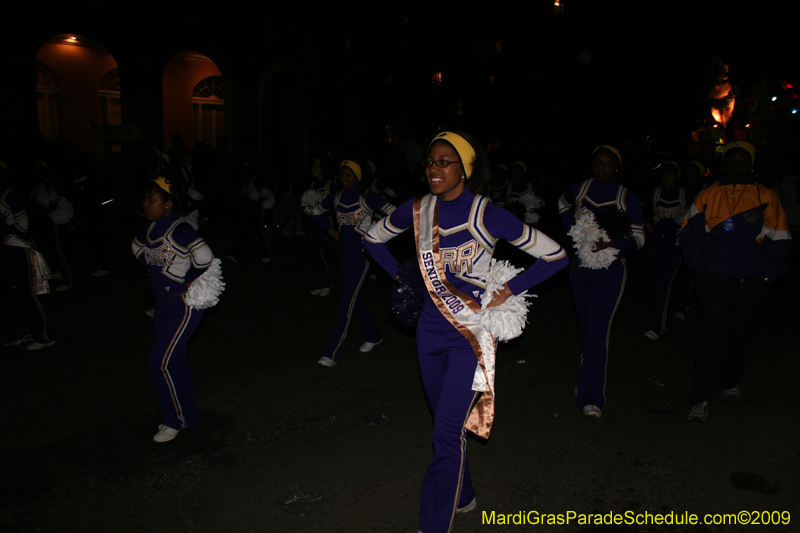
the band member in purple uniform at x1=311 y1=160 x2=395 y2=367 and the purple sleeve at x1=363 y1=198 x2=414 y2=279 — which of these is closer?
the purple sleeve at x1=363 y1=198 x2=414 y2=279

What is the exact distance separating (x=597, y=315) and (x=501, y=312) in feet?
6.90

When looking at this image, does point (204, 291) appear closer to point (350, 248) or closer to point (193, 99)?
point (350, 248)

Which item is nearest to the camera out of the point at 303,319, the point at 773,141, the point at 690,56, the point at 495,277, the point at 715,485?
the point at 495,277

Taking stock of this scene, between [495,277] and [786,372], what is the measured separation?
4.88m

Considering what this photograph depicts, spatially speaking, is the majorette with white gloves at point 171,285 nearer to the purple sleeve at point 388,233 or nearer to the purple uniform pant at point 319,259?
the purple sleeve at point 388,233

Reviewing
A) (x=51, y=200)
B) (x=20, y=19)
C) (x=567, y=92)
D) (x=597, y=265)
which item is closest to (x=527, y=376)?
(x=597, y=265)

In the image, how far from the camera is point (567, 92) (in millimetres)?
29578

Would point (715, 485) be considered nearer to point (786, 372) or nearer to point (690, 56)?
point (786, 372)

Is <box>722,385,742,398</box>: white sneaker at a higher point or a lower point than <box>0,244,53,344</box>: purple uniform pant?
lower

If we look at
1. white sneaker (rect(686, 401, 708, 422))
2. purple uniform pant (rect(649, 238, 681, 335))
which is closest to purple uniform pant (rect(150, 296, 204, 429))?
white sneaker (rect(686, 401, 708, 422))

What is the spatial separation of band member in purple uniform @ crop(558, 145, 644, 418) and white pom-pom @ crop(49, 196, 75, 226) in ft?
26.0

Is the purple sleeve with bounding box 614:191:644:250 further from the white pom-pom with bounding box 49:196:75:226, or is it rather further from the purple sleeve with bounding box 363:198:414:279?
the white pom-pom with bounding box 49:196:75:226

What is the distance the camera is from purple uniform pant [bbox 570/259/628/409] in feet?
16.3

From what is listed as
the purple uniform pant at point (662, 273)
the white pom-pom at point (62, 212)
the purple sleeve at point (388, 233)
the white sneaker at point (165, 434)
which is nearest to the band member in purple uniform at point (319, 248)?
the white pom-pom at point (62, 212)
